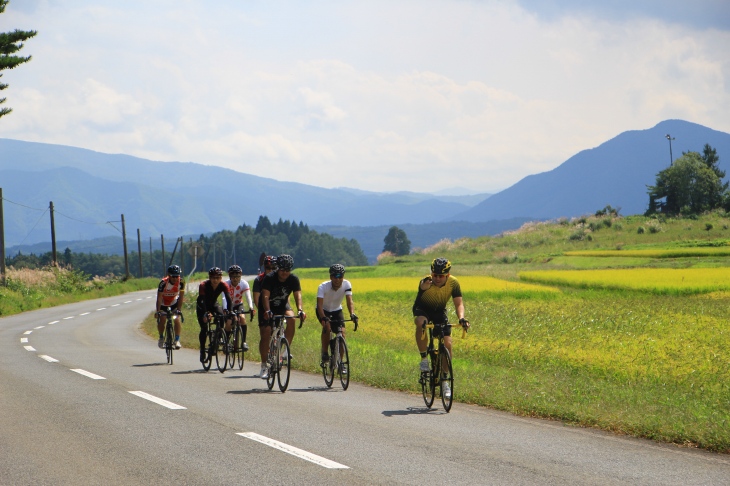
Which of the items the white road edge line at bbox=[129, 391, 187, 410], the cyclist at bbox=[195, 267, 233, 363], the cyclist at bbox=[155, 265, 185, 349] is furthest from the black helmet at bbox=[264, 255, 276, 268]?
the cyclist at bbox=[155, 265, 185, 349]

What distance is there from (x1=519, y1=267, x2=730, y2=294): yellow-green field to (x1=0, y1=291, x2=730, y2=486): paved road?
25.9 m

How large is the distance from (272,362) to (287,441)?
4785 millimetres

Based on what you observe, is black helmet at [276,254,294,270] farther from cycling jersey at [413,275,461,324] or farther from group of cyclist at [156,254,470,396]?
cycling jersey at [413,275,461,324]

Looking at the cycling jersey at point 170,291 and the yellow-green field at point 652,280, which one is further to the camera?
the yellow-green field at point 652,280

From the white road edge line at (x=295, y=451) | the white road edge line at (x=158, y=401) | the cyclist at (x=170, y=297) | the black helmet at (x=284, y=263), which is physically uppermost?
the black helmet at (x=284, y=263)

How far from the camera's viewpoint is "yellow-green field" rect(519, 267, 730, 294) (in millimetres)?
36500

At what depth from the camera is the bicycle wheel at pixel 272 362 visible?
1339cm

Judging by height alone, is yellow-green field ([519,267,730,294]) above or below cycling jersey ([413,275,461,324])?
below

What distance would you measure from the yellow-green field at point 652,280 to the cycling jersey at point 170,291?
24755 millimetres

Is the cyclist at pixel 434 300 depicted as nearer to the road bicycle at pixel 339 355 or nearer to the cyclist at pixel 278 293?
the road bicycle at pixel 339 355

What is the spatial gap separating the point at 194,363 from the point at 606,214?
99954 mm

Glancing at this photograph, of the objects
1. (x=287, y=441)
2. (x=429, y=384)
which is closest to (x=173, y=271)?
(x=429, y=384)

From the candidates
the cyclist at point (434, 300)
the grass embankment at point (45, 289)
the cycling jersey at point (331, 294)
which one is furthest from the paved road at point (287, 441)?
the grass embankment at point (45, 289)

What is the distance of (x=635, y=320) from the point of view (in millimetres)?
25328
